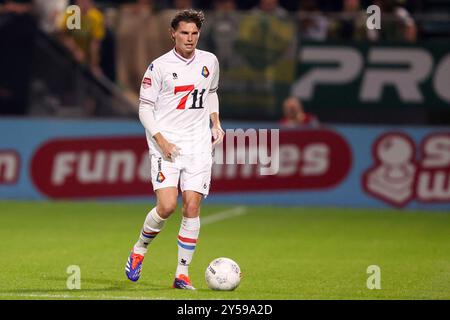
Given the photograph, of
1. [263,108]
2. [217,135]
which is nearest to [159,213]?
[217,135]

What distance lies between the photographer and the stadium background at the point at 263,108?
1859 cm

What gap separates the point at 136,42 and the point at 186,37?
921cm

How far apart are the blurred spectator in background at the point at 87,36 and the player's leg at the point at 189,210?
31.0ft

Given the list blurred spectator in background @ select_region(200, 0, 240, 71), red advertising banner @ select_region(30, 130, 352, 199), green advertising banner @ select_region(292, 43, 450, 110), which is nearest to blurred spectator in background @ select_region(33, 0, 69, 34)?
red advertising banner @ select_region(30, 130, 352, 199)

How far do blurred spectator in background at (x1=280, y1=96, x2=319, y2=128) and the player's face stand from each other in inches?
341

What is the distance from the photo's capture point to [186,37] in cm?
986

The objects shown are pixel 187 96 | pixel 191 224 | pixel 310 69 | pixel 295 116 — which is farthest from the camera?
pixel 310 69

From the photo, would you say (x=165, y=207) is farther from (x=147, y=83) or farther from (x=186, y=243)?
(x=147, y=83)

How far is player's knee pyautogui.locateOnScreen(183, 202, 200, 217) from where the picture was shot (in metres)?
9.91

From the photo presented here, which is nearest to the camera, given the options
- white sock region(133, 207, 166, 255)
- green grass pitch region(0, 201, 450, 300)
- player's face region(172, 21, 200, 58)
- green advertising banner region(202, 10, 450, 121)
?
player's face region(172, 21, 200, 58)

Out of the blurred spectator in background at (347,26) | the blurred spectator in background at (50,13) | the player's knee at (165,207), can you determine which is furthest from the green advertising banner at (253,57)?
the player's knee at (165,207)

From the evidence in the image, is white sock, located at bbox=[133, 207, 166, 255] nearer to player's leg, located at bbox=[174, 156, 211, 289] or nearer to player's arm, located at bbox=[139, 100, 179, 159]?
player's leg, located at bbox=[174, 156, 211, 289]

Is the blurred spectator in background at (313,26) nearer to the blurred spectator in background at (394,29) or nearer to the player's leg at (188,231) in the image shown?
the blurred spectator in background at (394,29)

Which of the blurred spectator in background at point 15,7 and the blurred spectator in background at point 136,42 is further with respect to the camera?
the blurred spectator in background at point 15,7
